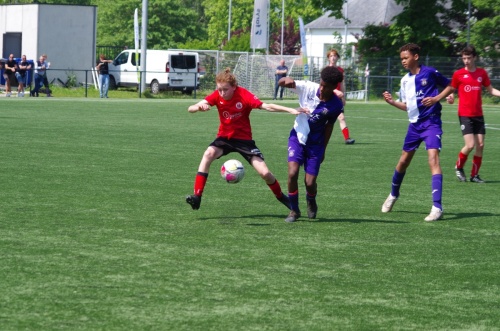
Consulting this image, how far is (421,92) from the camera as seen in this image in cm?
1109

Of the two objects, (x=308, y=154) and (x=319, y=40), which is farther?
(x=319, y=40)

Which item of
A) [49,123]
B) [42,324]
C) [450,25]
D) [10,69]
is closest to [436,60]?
[450,25]

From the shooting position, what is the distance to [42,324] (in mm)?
5809

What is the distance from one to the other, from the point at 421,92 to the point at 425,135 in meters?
0.46

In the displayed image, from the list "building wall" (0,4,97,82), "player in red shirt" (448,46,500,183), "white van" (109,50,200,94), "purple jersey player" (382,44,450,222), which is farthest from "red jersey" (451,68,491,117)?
"building wall" (0,4,97,82)

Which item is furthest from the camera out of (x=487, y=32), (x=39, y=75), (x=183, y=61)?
(x=183, y=61)

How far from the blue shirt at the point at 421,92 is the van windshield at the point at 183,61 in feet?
137

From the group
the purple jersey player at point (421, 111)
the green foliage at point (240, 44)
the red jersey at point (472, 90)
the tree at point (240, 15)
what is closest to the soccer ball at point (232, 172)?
the purple jersey player at point (421, 111)

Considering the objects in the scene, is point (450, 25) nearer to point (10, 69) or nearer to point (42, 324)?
point (10, 69)

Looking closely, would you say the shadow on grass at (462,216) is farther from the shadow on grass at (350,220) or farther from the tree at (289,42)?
the tree at (289,42)

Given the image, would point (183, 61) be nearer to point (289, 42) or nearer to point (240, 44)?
point (240, 44)

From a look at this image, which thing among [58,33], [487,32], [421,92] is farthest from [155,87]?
[421,92]

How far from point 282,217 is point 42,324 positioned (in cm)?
514

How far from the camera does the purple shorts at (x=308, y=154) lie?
10.5 m
